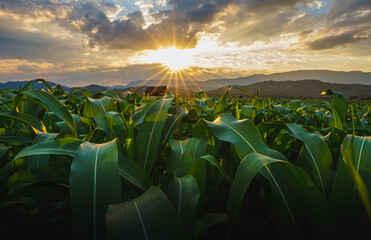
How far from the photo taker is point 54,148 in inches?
28.5

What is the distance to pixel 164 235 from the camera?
462 mm

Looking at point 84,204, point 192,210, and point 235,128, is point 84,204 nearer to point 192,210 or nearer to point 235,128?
point 192,210

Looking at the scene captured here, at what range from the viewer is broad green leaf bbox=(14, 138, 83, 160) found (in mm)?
689

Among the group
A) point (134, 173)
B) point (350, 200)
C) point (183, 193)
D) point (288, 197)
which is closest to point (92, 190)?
point (134, 173)

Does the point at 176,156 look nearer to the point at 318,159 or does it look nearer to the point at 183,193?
the point at 183,193

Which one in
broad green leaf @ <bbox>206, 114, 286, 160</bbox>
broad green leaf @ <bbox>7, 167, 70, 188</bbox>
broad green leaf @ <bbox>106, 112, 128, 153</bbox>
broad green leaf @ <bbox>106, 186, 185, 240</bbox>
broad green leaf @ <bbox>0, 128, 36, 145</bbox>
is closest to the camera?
broad green leaf @ <bbox>106, 186, 185, 240</bbox>

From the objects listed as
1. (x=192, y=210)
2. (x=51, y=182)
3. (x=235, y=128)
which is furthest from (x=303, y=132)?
(x=51, y=182)

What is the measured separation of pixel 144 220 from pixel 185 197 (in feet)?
0.58

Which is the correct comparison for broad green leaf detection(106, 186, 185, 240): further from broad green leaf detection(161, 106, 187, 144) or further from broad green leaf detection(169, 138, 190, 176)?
broad green leaf detection(161, 106, 187, 144)

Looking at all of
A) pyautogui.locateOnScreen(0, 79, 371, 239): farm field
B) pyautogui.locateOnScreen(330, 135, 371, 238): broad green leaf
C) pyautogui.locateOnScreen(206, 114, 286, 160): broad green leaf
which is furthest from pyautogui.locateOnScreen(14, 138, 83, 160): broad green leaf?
pyautogui.locateOnScreen(330, 135, 371, 238): broad green leaf

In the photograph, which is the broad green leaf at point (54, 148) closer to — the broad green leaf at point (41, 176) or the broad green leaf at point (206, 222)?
the broad green leaf at point (41, 176)

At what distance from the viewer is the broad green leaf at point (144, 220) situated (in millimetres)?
439

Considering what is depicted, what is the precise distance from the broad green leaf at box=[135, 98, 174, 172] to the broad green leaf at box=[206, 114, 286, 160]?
289 millimetres

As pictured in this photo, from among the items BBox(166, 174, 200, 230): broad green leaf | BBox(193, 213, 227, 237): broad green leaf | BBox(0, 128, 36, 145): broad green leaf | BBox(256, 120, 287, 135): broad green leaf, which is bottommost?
BBox(193, 213, 227, 237): broad green leaf
